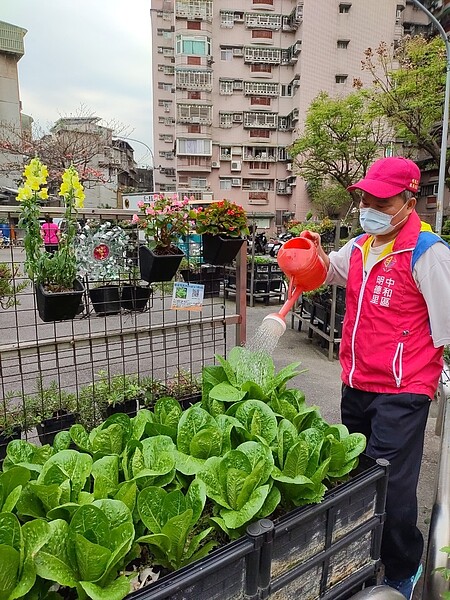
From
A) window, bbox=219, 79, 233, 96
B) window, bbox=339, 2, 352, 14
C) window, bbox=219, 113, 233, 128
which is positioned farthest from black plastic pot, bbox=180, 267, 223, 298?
window, bbox=339, 2, 352, 14

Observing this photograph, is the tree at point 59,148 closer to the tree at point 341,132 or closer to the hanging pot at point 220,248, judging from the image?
the tree at point 341,132

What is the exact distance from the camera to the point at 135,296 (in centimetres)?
238

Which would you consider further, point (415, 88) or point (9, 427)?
point (415, 88)

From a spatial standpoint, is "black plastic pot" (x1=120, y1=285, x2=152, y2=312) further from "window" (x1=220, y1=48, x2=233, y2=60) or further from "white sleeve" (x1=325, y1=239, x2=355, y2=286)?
"window" (x1=220, y1=48, x2=233, y2=60)

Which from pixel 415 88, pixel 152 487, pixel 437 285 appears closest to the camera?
pixel 152 487

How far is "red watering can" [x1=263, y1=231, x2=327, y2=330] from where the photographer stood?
1.43 metres

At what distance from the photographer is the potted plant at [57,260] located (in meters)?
1.78

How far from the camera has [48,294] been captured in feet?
5.98

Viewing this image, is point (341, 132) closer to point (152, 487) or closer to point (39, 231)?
point (39, 231)

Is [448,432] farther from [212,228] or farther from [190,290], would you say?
[212,228]

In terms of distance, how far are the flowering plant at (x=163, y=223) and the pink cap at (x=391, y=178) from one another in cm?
99

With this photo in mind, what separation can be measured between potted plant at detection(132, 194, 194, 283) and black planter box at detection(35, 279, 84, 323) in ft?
1.11

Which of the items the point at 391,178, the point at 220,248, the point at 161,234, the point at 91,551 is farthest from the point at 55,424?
the point at 391,178

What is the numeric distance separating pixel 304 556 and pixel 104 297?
1.73 m
